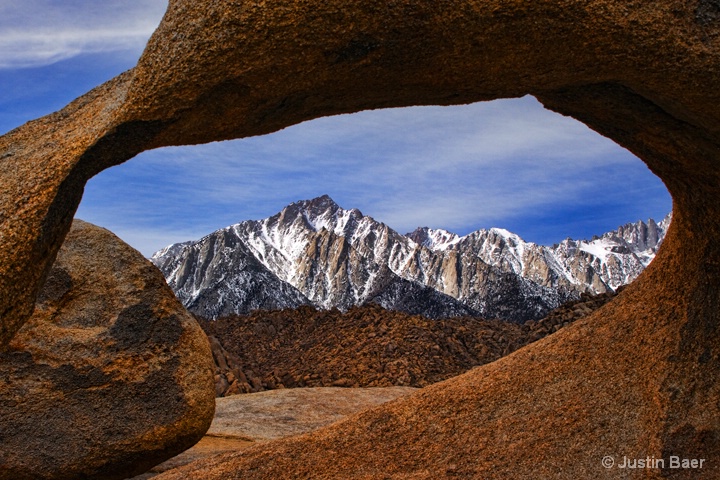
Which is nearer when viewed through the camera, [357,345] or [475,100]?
[475,100]

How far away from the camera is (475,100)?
13.8 ft

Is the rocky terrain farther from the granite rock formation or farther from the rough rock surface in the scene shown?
the granite rock formation

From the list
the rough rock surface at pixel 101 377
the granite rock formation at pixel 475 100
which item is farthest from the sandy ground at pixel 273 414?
the granite rock formation at pixel 475 100

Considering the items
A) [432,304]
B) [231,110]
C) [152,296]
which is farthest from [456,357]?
[231,110]

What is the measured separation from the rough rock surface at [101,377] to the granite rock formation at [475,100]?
1267mm

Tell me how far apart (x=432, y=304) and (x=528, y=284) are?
449 centimetres

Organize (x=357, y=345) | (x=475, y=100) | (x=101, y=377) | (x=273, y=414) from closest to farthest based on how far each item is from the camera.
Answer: (x=475, y=100) < (x=101, y=377) < (x=273, y=414) < (x=357, y=345)

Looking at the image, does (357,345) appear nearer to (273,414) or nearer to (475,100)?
(273,414)

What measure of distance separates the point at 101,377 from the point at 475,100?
4488 mm

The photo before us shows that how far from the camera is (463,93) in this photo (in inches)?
161

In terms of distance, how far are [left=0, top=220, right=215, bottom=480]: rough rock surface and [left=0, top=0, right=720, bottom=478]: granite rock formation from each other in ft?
4.16

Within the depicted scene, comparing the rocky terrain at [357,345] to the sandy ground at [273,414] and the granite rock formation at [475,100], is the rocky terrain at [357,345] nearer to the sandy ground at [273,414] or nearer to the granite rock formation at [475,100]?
the sandy ground at [273,414]

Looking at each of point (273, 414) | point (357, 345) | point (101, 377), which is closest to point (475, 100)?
point (101, 377)

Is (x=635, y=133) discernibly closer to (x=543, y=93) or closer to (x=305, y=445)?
(x=543, y=93)
